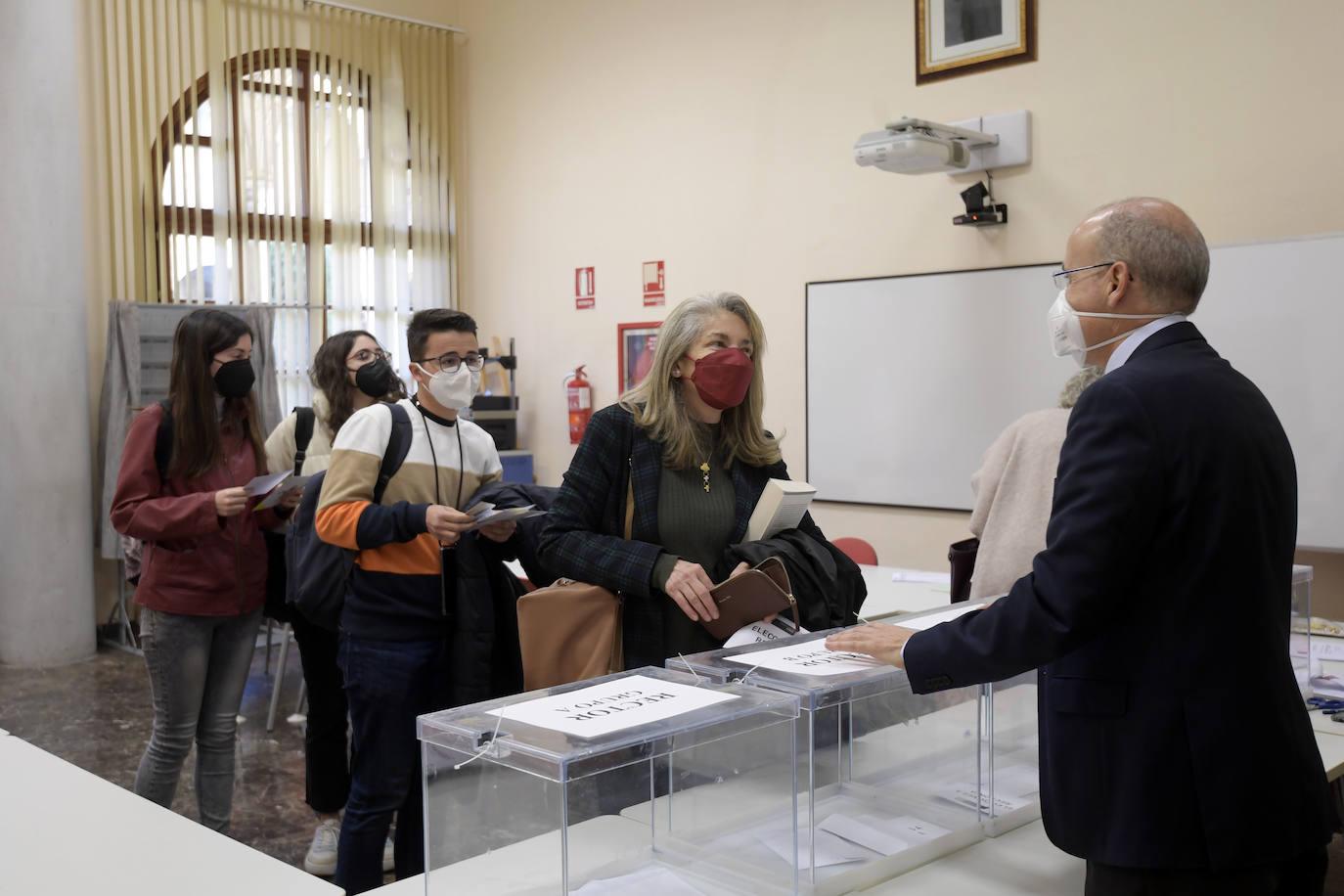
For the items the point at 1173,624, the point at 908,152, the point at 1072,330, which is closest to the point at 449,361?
the point at 1072,330

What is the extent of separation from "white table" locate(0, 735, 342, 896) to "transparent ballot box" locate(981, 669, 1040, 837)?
104cm

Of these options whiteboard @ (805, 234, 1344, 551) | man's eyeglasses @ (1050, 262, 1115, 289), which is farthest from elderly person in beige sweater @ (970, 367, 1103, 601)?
man's eyeglasses @ (1050, 262, 1115, 289)

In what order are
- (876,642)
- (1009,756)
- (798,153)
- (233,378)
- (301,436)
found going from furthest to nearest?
(798,153), (301,436), (233,378), (1009,756), (876,642)

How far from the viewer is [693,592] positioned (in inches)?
84.8

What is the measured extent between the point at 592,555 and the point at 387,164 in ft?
20.0

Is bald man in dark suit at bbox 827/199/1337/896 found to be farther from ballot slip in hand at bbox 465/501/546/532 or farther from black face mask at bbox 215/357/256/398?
black face mask at bbox 215/357/256/398

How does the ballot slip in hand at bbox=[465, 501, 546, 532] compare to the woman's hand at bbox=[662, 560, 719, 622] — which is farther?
the ballot slip in hand at bbox=[465, 501, 546, 532]

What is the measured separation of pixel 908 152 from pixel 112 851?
3924mm

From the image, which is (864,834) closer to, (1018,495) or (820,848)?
(820,848)

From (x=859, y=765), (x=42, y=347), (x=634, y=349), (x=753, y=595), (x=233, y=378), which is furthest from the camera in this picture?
(x=634, y=349)

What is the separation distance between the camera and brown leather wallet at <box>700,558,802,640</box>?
2.13 m

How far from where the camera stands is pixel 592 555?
226 cm

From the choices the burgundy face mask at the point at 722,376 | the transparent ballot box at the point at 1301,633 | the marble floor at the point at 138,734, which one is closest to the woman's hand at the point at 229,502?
the marble floor at the point at 138,734

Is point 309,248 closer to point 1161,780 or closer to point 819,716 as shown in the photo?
point 819,716
